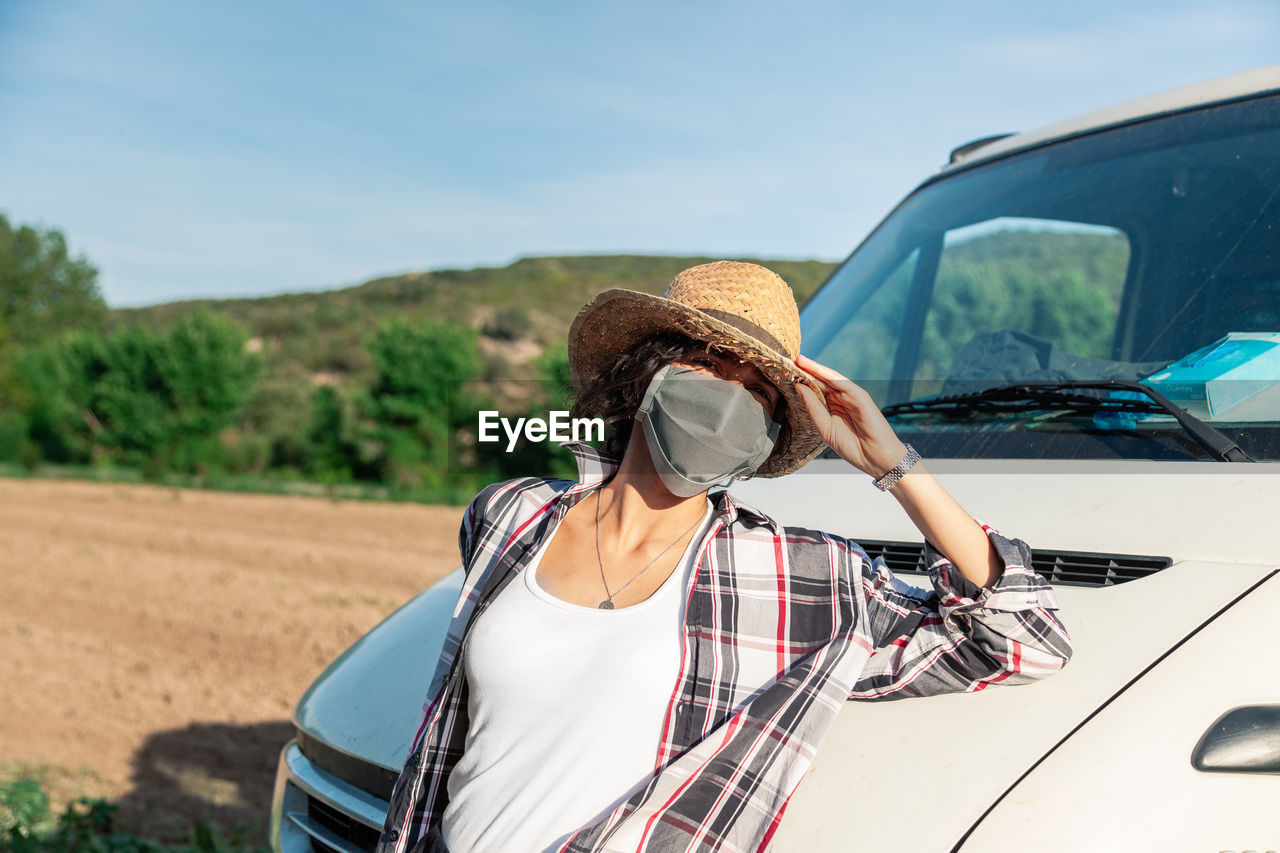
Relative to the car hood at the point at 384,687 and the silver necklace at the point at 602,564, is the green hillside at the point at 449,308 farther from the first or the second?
the silver necklace at the point at 602,564

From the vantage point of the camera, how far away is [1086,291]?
10.6ft

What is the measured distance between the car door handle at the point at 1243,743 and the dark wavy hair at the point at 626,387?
3.12 feet

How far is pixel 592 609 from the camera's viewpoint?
1.92 meters

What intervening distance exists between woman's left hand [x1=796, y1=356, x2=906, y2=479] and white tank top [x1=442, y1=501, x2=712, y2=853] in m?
0.39

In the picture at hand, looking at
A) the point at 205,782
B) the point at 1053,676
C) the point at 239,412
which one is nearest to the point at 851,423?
the point at 1053,676

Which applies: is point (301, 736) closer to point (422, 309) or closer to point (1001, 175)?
point (1001, 175)

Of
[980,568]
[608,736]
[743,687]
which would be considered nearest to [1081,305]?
[980,568]

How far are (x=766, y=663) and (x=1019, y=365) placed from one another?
3.91 feet

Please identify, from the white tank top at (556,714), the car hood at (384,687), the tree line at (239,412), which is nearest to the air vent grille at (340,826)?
the car hood at (384,687)

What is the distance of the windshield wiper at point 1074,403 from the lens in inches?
77.2

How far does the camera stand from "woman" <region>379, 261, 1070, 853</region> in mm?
1696

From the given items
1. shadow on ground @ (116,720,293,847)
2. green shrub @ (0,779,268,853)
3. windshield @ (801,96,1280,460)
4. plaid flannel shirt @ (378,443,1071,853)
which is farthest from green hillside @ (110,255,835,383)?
plaid flannel shirt @ (378,443,1071,853)

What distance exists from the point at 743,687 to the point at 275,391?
32.8 m

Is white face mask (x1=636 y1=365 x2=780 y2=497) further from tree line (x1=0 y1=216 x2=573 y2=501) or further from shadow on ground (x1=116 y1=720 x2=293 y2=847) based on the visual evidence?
tree line (x1=0 y1=216 x2=573 y2=501)
